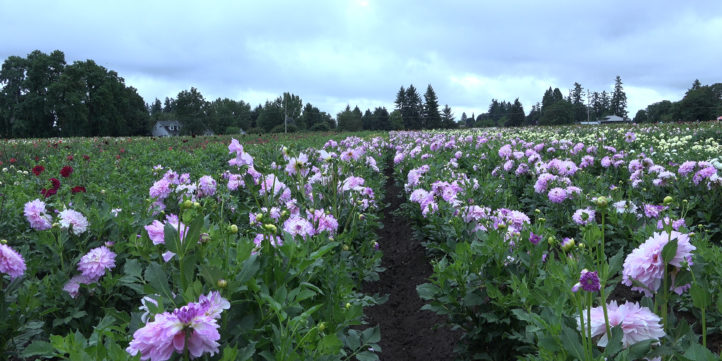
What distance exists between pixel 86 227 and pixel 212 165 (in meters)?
5.81

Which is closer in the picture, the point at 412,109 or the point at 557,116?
the point at 557,116

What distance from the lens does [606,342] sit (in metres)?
1.17

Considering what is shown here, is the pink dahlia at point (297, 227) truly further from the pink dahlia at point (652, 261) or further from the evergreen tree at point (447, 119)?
the evergreen tree at point (447, 119)

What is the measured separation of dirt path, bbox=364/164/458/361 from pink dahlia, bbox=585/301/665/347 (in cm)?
185

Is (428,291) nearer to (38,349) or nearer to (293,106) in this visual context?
(38,349)

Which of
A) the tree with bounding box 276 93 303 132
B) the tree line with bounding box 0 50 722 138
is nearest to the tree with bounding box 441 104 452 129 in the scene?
the tree line with bounding box 0 50 722 138

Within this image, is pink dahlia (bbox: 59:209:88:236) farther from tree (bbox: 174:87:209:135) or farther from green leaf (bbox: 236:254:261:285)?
tree (bbox: 174:87:209:135)

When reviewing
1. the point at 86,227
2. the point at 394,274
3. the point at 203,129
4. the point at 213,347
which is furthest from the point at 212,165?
the point at 203,129

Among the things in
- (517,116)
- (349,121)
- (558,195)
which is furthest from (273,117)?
(558,195)

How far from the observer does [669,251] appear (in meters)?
1.07

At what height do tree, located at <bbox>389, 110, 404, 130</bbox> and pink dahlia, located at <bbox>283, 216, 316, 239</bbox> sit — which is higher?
tree, located at <bbox>389, 110, 404, 130</bbox>

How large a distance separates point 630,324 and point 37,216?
8.17 feet

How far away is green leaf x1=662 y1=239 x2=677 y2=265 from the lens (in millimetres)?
1055

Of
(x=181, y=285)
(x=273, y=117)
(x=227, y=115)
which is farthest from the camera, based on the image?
(x=227, y=115)
